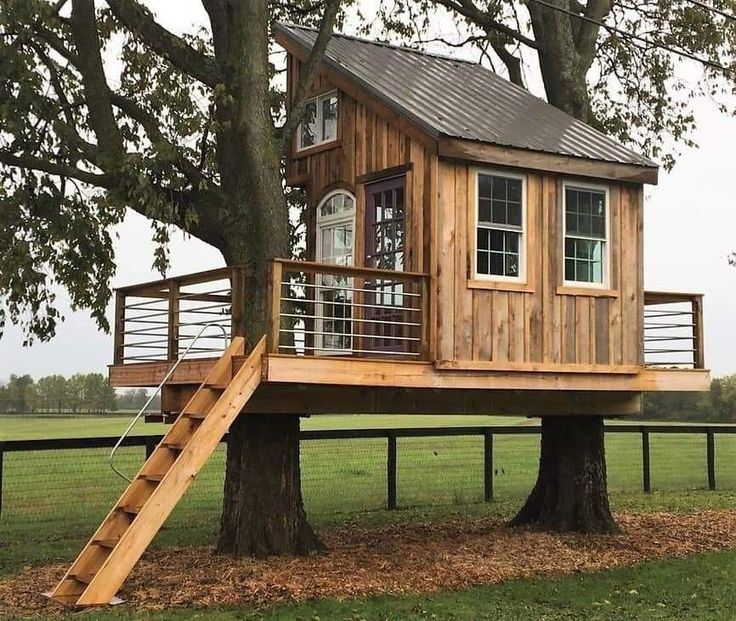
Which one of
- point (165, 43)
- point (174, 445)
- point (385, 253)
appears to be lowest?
point (174, 445)

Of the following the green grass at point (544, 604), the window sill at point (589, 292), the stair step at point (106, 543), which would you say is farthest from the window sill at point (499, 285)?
the stair step at point (106, 543)

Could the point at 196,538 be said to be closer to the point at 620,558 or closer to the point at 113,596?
the point at 113,596

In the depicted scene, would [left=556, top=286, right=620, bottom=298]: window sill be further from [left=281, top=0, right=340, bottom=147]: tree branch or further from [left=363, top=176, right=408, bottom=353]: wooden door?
[left=281, top=0, right=340, bottom=147]: tree branch

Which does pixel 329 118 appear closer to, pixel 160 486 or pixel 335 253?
pixel 335 253

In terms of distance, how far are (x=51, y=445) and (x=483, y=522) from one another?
21.2ft

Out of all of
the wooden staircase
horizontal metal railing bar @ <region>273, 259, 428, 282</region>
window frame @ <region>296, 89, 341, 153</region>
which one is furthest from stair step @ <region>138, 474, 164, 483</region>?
window frame @ <region>296, 89, 341, 153</region>

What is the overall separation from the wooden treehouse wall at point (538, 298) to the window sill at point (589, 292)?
0.6 inches

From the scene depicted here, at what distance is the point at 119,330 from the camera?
11.9m

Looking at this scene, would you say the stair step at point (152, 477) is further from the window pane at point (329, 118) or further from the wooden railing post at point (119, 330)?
the window pane at point (329, 118)

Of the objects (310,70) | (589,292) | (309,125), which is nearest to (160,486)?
(310,70)

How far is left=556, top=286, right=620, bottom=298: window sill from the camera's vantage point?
11359 mm

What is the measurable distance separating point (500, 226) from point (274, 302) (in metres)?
3.04

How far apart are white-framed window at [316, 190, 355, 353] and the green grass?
3.71m

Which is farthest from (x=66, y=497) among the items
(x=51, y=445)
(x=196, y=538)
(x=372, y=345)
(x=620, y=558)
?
(x=620, y=558)
